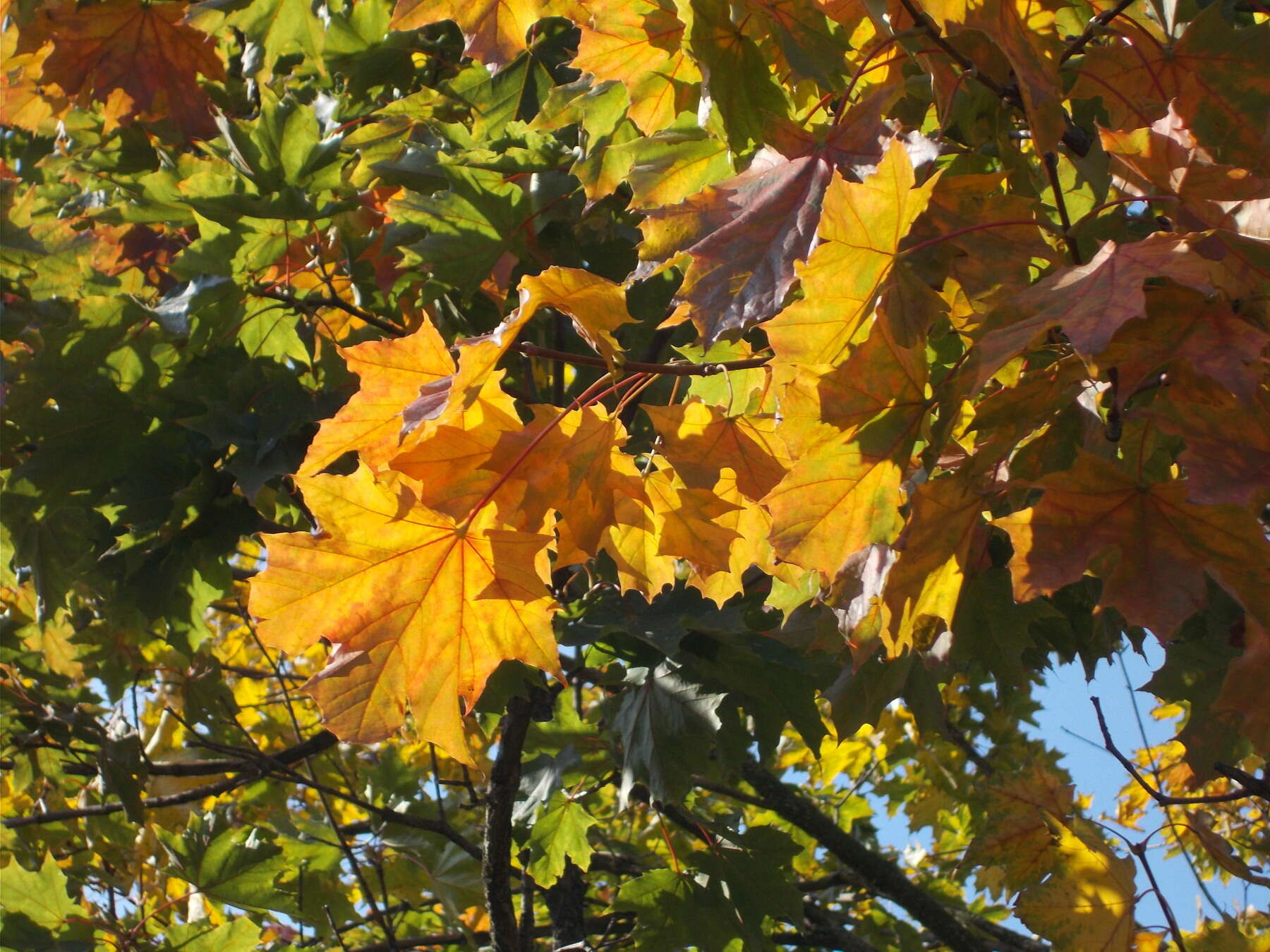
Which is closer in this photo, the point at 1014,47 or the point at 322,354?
the point at 1014,47

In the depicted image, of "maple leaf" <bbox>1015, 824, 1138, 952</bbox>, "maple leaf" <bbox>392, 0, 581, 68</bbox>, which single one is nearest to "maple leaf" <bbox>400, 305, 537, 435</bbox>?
"maple leaf" <bbox>392, 0, 581, 68</bbox>

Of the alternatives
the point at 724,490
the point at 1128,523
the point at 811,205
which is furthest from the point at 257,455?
the point at 1128,523

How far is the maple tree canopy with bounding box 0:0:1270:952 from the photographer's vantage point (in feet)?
3.44

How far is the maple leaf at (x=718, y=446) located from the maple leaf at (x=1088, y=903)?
1.10 meters

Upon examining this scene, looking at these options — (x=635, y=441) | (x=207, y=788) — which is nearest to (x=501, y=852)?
(x=207, y=788)

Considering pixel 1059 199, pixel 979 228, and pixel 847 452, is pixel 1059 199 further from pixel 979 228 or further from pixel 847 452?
pixel 847 452

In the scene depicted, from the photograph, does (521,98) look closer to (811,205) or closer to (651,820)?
(811,205)

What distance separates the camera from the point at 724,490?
140 centimetres

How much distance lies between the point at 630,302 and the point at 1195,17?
1.25 m

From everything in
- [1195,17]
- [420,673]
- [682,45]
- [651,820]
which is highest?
[651,820]

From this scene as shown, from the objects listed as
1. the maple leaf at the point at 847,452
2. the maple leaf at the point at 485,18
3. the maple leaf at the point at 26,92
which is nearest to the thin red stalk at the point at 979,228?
the maple leaf at the point at 847,452

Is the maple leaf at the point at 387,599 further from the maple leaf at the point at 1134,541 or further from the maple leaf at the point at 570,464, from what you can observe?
the maple leaf at the point at 1134,541

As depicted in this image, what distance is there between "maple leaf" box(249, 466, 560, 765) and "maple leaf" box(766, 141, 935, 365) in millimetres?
339

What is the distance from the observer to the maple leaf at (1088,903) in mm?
1918
